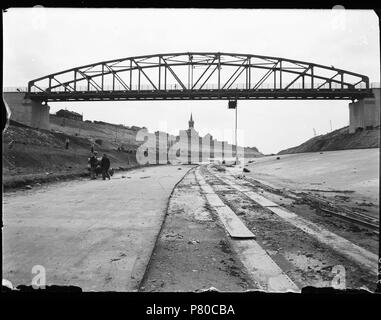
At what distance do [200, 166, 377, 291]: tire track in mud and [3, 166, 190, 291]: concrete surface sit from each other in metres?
1.80

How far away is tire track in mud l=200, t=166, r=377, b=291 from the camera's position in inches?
118

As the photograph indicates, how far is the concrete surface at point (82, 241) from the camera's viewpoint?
295 centimetres

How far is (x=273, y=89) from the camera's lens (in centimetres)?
3819

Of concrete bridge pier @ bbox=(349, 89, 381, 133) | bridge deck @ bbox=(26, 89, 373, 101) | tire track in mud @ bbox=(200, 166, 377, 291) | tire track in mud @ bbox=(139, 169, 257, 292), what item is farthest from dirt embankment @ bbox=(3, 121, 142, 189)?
concrete bridge pier @ bbox=(349, 89, 381, 133)

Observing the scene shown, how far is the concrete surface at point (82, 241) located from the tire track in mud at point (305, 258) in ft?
5.92

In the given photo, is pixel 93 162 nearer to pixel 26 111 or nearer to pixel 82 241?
pixel 82 241

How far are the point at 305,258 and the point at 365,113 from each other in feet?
126

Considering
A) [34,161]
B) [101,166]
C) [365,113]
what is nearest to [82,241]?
[101,166]

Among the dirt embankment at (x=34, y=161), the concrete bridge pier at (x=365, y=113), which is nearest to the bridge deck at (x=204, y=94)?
the concrete bridge pier at (x=365, y=113)

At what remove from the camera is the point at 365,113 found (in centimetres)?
3509

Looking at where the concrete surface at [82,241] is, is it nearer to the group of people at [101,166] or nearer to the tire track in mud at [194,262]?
the tire track in mud at [194,262]

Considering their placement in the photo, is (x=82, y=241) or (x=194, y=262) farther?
(x=82, y=241)
